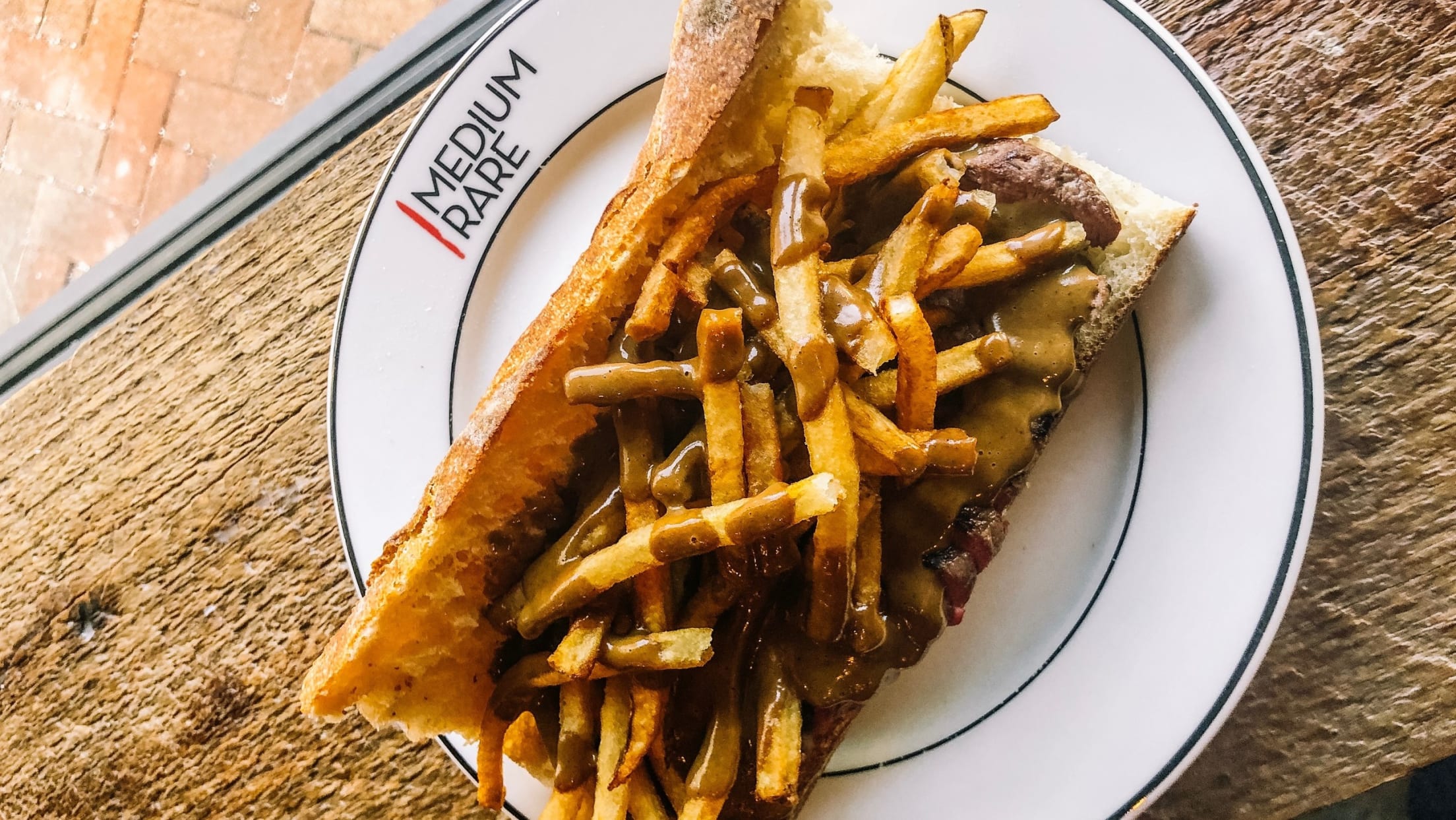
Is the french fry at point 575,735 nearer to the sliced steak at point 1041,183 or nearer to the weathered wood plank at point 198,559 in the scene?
the weathered wood plank at point 198,559

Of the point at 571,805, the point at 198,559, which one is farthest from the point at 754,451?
the point at 198,559

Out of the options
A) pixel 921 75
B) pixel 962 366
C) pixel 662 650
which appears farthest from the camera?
pixel 921 75

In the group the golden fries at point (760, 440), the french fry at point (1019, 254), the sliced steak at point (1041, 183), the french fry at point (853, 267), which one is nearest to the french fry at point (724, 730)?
the golden fries at point (760, 440)

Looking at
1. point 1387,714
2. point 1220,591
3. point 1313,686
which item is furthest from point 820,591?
point 1387,714

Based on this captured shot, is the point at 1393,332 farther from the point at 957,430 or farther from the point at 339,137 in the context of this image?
the point at 339,137

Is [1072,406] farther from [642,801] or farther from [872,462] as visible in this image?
[642,801]

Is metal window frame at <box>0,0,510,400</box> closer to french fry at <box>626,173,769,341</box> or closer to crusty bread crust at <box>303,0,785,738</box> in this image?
crusty bread crust at <box>303,0,785,738</box>

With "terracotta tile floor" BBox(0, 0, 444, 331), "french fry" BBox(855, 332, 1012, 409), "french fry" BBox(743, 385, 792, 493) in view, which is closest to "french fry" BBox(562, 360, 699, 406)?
"french fry" BBox(743, 385, 792, 493)
